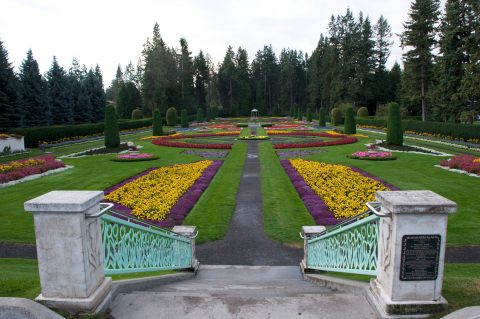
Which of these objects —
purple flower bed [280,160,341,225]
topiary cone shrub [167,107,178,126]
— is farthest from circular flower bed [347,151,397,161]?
topiary cone shrub [167,107,178,126]

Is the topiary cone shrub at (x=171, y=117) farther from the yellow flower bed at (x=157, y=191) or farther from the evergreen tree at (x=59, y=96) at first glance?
the yellow flower bed at (x=157, y=191)

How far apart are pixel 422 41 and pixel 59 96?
50.0 metres

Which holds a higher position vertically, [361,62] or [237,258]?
[361,62]

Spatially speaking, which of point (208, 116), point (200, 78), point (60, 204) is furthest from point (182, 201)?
point (200, 78)

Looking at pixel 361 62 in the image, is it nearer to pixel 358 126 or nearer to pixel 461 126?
pixel 358 126

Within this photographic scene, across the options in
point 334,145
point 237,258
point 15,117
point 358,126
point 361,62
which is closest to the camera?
point 237,258

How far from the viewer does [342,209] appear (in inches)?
450

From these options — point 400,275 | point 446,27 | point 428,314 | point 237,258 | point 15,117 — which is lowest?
point 237,258

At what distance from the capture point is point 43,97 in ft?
146

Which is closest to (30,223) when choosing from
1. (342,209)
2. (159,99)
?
Answer: (342,209)

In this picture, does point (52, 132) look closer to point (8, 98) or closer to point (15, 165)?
point (8, 98)

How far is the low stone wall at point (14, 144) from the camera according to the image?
25656 mm

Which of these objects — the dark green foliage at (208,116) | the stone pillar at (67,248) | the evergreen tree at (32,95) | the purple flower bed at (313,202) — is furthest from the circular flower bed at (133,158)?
the dark green foliage at (208,116)

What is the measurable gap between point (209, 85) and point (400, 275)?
355 feet
